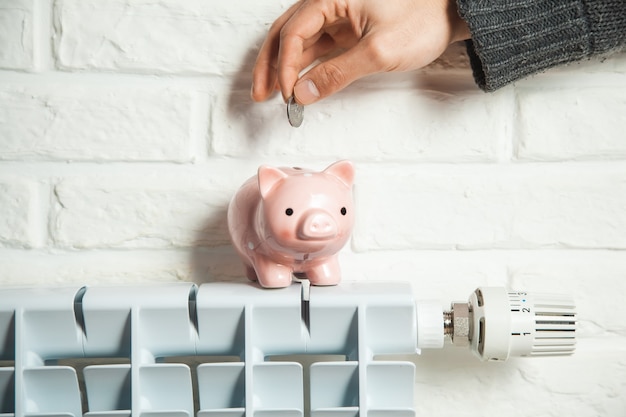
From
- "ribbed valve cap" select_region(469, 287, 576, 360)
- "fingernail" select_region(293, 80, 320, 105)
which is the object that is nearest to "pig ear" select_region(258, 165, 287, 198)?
"fingernail" select_region(293, 80, 320, 105)

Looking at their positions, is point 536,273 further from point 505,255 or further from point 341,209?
point 341,209

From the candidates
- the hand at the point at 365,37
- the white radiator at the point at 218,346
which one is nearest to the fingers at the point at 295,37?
the hand at the point at 365,37

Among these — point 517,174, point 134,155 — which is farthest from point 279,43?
point 517,174

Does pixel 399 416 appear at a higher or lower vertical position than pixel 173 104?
lower

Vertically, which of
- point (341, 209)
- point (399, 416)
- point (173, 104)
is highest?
point (173, 104)

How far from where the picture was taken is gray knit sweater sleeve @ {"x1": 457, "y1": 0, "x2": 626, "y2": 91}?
24.4 inches

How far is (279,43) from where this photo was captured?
669 millimetres

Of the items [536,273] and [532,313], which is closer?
[532,313]

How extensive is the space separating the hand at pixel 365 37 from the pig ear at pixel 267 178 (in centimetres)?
10

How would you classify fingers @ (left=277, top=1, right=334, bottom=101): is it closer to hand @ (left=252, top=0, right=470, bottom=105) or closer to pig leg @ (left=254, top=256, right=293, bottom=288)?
hand @ (left=252, top=0, right=470, bottom=105)

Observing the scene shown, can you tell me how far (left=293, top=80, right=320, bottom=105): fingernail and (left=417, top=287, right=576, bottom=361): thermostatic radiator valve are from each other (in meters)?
0.24

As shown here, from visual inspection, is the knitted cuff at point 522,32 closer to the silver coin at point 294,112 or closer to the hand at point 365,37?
the hand at point 365,37

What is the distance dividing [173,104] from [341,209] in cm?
26

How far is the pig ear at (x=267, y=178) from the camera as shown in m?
0.57
